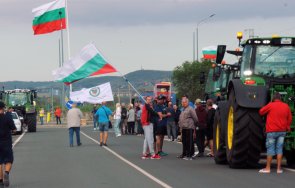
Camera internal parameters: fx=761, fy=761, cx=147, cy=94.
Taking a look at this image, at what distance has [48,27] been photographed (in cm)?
4597

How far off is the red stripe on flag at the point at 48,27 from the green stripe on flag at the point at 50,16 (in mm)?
222

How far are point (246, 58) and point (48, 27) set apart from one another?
29.1m

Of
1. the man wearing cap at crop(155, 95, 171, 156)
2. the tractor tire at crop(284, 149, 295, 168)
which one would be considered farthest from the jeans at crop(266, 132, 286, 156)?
the man wearing cap at crop(155, 95, 171, 156)

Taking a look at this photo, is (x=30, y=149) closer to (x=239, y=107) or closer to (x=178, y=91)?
(x=239, y=107)

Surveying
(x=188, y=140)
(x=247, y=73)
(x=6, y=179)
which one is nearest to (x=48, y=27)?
(x=188, y=140)

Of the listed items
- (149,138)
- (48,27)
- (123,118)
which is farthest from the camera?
(48,27)

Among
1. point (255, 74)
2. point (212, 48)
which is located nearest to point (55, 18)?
point (212, 48)

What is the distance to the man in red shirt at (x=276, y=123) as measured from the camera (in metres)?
16.3

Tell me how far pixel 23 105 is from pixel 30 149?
21927mm

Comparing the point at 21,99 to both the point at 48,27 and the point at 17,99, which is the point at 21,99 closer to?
Answer: the point at 17,99

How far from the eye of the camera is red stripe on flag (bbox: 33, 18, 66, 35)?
44.9m

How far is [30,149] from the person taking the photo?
27719mm

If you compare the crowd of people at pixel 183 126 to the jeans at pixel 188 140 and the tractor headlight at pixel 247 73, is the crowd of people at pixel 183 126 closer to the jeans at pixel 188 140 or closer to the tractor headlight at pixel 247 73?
the jeans at pixel 188 140

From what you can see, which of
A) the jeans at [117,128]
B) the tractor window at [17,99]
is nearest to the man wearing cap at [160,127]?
the jeans at [117,128]
